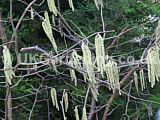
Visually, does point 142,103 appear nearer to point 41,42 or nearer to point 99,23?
point 99,23

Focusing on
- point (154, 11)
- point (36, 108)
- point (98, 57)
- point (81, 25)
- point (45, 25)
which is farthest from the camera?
point (154, 11)

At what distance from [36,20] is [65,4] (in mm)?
325

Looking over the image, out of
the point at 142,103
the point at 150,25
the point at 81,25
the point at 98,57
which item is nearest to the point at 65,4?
the point at 81,25

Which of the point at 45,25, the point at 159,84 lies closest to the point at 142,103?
the point at 159,84

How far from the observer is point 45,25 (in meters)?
1.62

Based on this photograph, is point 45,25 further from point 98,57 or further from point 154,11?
point 154,11

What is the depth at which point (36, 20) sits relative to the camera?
284cm

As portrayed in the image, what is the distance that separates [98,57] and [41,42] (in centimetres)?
152

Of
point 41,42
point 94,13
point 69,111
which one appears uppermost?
point 94,13

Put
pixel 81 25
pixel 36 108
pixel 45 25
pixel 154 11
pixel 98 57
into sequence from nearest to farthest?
pixel 98 57, pixel 45 25, pixel 36 108, pixel 81 25, pixel 154 11

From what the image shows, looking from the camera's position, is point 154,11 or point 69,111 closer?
point 69,111

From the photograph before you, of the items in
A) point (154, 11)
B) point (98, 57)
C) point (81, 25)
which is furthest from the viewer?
point (154, 11)

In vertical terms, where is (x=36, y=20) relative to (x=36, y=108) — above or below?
above

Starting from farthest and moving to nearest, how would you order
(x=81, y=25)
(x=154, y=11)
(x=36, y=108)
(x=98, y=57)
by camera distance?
1. (x=154, y=11)
2. (x=81, y=25)
3. (x=36, y=108)
4. (x=98, y=57)
